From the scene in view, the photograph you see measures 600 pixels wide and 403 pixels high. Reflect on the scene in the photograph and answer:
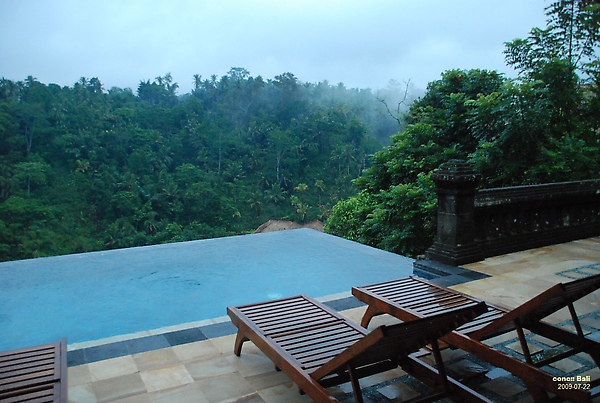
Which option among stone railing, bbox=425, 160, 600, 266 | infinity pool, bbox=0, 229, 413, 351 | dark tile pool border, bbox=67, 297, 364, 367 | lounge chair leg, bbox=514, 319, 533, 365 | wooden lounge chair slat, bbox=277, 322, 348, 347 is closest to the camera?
lounge chair leg, bbox=514, 319, 533, 365

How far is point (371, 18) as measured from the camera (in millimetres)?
37469

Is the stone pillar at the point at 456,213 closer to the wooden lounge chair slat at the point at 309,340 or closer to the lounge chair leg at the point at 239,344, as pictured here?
the wooden lounge chair slat at the point at 309,340

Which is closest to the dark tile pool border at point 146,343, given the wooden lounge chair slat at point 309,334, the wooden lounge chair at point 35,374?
the wooden lounge chair at point 35,374

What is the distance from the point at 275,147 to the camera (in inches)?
1481

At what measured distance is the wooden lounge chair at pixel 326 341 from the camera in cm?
200

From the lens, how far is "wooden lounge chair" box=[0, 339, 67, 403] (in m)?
2.06

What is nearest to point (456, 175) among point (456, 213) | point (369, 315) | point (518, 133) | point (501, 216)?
point (456, 213)

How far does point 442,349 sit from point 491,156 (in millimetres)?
5640

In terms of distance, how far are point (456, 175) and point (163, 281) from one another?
3.58 m

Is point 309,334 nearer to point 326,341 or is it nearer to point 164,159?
point 326,341

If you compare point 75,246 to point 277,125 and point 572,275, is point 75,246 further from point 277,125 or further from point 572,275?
point 572,275

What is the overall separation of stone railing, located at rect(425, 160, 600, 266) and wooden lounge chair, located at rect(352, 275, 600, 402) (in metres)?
1.85

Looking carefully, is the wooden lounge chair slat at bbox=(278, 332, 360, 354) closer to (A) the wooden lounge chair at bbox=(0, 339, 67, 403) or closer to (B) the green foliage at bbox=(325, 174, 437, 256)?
(A) the wooden lounge chair at bbox=(0, 339, 67, 403)

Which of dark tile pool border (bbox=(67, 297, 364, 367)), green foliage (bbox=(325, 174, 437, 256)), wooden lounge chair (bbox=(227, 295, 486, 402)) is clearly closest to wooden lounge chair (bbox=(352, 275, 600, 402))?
wooden lounge chair (bbox=(227, 295, 486, 402))
